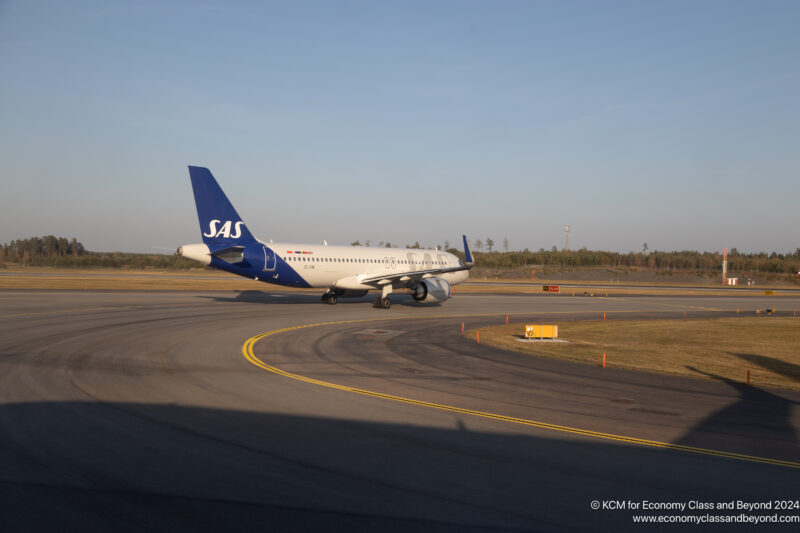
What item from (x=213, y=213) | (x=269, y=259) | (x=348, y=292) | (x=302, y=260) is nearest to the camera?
(x=213, y=213)

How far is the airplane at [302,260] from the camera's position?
110ft

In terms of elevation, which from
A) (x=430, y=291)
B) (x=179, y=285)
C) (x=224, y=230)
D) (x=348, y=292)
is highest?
(x=224, y=230)

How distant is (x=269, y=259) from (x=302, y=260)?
2410mm

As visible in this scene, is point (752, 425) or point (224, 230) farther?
point (224, 230)

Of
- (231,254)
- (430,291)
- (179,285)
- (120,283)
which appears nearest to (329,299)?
(430,291)

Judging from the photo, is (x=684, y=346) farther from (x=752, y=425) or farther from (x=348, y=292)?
(x=348, y=292)

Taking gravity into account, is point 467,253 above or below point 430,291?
above

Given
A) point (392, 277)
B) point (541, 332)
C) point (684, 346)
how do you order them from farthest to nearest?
point (392, 277), point (541, 332), point (684, 346)

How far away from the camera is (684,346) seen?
24.4 metres

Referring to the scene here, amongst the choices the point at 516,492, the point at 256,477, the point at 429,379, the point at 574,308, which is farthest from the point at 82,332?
the point at 574,308

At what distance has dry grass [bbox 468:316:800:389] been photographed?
61.7ft

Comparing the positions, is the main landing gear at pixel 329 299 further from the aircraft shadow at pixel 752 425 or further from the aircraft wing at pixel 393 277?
the aircraft shadow at pixel 752 425

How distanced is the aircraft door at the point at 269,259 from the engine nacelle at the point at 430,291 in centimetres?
1016

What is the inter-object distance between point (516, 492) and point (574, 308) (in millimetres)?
38431
